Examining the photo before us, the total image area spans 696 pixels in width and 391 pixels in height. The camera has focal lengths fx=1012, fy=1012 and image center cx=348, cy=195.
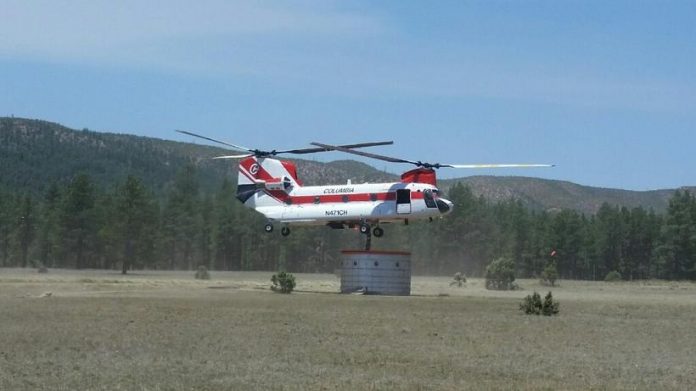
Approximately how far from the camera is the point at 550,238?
430 feet

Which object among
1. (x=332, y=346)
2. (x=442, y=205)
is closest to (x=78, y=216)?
(x=442, y=205)

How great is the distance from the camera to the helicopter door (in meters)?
54.8

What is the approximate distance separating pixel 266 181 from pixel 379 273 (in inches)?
376

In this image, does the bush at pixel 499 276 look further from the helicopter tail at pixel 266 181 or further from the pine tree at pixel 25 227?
the pine tree at pixel 25 227

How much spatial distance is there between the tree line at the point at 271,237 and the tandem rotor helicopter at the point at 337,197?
45.2 meters

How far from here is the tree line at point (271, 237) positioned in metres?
110

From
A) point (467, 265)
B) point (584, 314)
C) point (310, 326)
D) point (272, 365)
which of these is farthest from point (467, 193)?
point (272, 365)

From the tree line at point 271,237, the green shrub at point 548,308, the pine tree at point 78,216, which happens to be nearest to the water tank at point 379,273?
the green shrub at point 548,308

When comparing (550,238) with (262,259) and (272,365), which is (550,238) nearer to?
(262,259)

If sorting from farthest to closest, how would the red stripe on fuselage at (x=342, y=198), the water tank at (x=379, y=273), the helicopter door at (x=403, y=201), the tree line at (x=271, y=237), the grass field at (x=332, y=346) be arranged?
the tree line at (x=271, y=237), the water tank at (x=379, y=273), the red stripe on fuselage at (x=342, y=198), the helicopter door at (x=403, y=201), the grass field at (x=332, y=346)

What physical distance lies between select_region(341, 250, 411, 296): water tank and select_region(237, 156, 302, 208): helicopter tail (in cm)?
634

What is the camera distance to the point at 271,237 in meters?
130

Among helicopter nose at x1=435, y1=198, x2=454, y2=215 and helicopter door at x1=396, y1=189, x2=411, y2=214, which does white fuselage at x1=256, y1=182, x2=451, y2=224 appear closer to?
helicopter door at x1=396, y1=189, x2=411, y2=214

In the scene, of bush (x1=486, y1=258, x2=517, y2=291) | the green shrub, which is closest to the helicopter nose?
the green shrub
